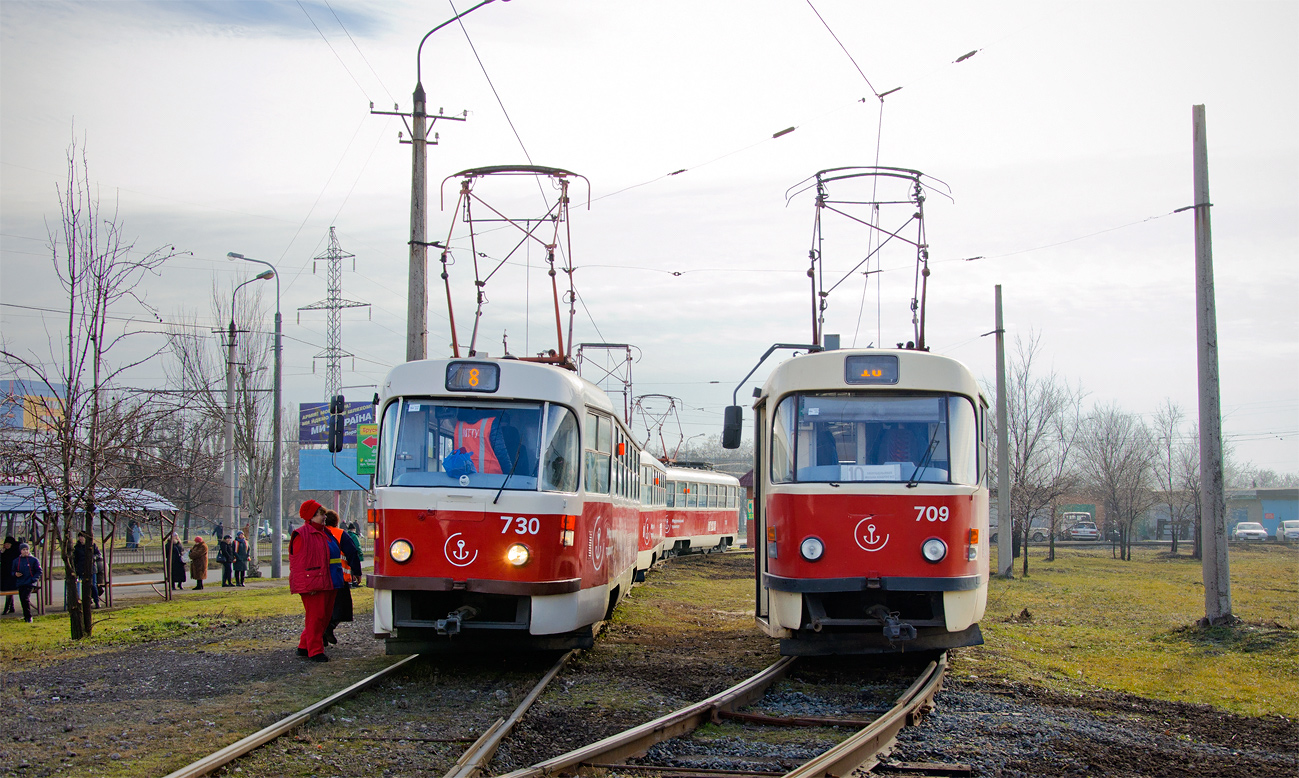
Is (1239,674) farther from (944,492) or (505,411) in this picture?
(505,411)

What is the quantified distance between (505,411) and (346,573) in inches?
116

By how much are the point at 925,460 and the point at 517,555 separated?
3.63 meters

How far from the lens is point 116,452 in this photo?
13.4 metres

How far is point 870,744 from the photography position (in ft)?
21.6

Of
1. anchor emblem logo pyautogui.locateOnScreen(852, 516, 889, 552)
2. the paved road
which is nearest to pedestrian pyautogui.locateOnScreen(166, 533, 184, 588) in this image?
the paved road

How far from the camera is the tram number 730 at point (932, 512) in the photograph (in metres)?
9.19

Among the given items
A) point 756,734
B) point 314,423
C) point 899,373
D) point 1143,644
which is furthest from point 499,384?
point 314,423

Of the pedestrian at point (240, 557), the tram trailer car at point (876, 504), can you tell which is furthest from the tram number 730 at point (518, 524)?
the pedestrian at point (240, 557)

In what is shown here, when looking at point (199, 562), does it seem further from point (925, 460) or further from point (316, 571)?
point (925, 460)

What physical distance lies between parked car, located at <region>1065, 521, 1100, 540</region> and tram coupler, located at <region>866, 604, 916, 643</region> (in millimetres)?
51004

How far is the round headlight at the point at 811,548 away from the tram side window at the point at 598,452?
7.11 ft

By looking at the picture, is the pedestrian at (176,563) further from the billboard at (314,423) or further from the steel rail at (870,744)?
the steel rail at (870,744)

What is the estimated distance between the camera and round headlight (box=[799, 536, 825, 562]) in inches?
364

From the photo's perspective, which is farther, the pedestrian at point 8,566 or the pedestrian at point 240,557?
the pedestrian at point 240,557
